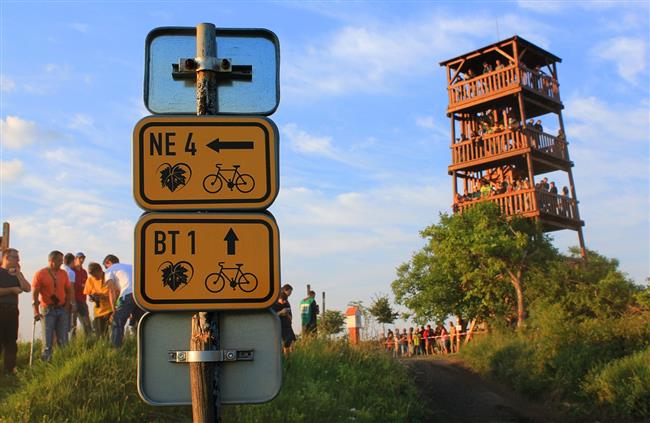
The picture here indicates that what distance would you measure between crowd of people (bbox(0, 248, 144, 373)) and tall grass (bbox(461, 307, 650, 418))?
8.41 metres

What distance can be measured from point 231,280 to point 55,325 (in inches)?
334

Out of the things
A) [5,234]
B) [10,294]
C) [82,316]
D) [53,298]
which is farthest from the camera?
[5,234]

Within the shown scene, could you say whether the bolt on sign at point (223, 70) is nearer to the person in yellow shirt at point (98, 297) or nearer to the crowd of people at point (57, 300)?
the crowd of people at point (57, 300)

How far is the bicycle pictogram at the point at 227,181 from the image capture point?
9.61 ft

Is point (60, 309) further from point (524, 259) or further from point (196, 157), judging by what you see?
point (524, 259)

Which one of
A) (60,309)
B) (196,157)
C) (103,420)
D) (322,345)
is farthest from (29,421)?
(196,157)

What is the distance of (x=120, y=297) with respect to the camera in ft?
31.9

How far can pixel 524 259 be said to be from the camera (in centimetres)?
2175

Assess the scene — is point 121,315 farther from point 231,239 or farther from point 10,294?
point 231,239

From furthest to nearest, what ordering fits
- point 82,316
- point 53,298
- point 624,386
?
point 624,386
point 82,316
point 53,298

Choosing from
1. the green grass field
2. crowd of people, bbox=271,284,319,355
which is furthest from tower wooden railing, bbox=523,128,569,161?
the green grass field

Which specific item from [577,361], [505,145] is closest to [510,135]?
[505,145]

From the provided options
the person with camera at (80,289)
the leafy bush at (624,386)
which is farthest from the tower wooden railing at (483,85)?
the person with camera at (80,289)

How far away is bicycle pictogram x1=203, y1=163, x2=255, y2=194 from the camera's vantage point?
2.93m
